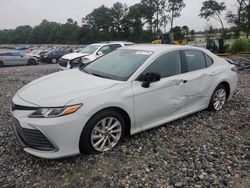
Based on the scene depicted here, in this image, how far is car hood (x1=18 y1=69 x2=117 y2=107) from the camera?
322 cm

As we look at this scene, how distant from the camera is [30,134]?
313 cm

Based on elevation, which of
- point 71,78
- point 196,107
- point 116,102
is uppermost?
point 71,78

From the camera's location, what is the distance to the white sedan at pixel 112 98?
313 cm

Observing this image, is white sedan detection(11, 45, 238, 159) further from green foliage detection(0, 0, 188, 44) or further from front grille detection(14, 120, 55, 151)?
green foliage detection(0, 0, 188, 44)

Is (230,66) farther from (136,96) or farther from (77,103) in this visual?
(77,103)

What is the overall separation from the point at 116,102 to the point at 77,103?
0.56m

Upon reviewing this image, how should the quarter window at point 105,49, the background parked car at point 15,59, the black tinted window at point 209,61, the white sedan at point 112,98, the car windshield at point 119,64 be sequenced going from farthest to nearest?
the background parked car at point 15,59
the quarter window at point 105,49
the black tinted window at point 209,61
the car windshield at point 119,64
the white sedan at point 112,98

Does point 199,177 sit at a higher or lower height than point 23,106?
lower

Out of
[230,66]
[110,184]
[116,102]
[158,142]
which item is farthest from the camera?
[230,66]

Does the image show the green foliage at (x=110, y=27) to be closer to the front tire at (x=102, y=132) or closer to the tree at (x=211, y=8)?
the tree at (x=211, y=8)

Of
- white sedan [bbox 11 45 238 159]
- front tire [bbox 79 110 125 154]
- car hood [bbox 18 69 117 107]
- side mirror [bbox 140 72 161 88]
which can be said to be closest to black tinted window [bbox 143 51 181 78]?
white sedan [bbox 11 45 238 159]

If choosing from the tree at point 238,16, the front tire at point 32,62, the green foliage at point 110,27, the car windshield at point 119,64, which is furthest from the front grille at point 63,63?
the green foliage at point 110,27

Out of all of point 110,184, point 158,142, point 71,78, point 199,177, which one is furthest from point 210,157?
point 71,78

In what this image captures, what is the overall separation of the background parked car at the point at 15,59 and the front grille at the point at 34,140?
18.0 m
